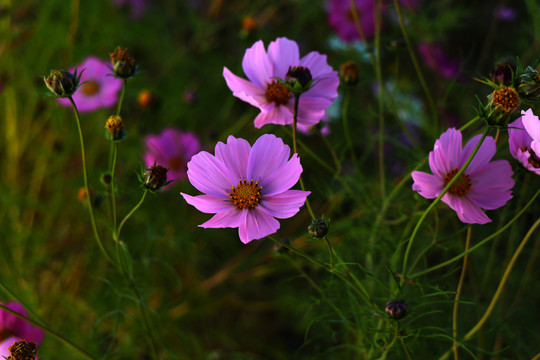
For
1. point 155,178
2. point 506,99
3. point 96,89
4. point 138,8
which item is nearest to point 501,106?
point 506,99

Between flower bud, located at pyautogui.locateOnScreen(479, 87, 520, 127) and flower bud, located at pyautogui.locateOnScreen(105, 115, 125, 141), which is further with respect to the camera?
flower bud, located at pyautogui.locateOnScreen(105, 115, 125, 141)

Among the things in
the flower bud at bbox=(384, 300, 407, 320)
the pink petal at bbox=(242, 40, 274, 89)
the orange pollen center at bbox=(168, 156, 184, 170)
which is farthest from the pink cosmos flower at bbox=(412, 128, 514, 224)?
the orange pollen center at bbox=(168, 156, 184, 170)

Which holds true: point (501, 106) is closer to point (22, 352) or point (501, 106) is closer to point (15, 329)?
point (22, 352)

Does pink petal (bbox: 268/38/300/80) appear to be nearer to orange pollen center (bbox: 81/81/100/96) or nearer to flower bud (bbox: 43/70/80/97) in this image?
flower bud (bbox: 43/70/80/97)

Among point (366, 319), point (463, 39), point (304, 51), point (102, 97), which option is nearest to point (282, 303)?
point (366, 319)

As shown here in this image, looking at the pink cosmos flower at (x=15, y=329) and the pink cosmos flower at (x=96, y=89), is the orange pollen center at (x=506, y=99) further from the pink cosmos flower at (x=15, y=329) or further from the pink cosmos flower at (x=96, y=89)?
the pink cosmos flower at (x=96, y=89)

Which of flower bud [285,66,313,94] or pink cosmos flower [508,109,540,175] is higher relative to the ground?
flower bud [285,66,313,94]
